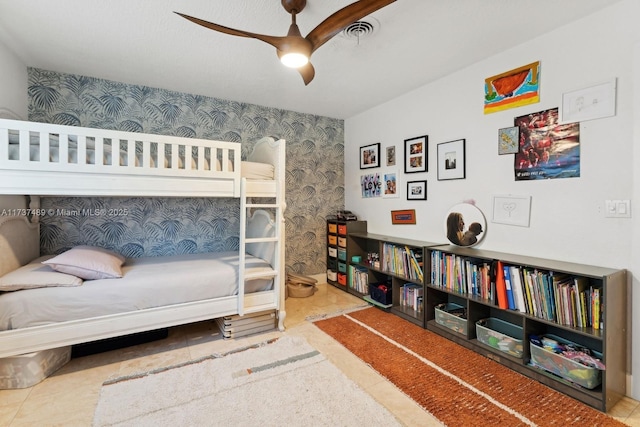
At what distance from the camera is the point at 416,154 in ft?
10.5

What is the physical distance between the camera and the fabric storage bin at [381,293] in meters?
3.09

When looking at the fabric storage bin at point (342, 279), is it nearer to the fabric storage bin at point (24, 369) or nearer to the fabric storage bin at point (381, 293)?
the fabric storage bin at point (381, 293)

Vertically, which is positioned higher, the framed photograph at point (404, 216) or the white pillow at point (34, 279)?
the framed photograph at point (404, 216)

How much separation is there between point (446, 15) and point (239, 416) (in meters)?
2.69

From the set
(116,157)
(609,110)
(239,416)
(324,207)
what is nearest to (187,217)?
(116,157)

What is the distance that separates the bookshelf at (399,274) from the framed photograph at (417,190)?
0.47 meters

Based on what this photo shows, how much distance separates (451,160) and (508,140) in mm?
528

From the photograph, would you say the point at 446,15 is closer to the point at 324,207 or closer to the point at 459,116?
the point at 459,116

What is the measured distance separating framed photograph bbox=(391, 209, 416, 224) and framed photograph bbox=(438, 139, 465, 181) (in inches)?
19.5

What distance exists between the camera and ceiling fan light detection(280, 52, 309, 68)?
1680 millimetres

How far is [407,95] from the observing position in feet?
10.7

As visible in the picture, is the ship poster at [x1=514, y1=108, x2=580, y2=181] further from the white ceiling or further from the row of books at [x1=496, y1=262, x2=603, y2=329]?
the row of books at [x1=496, y1=262, x2=603, y2=329]

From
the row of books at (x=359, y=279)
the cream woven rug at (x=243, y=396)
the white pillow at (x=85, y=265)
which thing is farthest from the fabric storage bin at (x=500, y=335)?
the white pillow at (x=85, y=265)

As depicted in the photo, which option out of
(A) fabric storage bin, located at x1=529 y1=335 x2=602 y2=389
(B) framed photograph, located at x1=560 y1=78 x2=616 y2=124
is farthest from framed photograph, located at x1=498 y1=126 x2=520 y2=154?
(A) fabric storage bin, located at x1=529 y1=335 x2=602 y2=389
